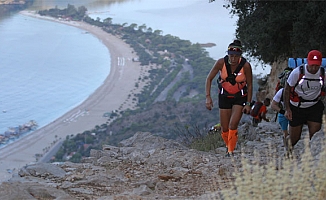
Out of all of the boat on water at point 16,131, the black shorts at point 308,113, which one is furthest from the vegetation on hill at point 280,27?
the boat on water at point 16,131

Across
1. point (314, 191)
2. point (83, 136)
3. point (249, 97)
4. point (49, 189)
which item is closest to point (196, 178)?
point (249, 97)

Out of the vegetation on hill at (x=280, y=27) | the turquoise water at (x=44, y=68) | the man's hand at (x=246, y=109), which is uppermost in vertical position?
the vegetation on hill at (x=280, y=27)

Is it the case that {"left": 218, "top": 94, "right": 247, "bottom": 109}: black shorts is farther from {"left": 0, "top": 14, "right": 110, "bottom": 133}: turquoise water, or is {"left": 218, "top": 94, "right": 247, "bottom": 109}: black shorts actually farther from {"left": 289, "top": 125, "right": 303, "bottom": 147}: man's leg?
{"left": 0, "top": 14, "right": 110, "bottom": 133}: turquoise water

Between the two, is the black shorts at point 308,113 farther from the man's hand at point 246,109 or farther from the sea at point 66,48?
the sea at point 66,48

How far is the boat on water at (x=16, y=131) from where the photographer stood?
22.3m

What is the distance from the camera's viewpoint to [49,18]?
57.2m

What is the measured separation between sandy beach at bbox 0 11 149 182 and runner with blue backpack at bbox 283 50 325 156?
9646 millimetres

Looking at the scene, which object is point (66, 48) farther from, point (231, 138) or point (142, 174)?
point (231, 138)

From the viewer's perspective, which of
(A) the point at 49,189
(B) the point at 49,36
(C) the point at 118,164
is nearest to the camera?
(A) the point at 49,189

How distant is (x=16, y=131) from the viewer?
79.1 ft

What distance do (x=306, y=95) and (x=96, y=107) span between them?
2582cm

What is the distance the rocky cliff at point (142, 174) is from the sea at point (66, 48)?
54.2ft

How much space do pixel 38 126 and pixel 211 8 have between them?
15.2 metres

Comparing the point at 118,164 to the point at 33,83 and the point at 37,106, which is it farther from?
the point at 33,83
